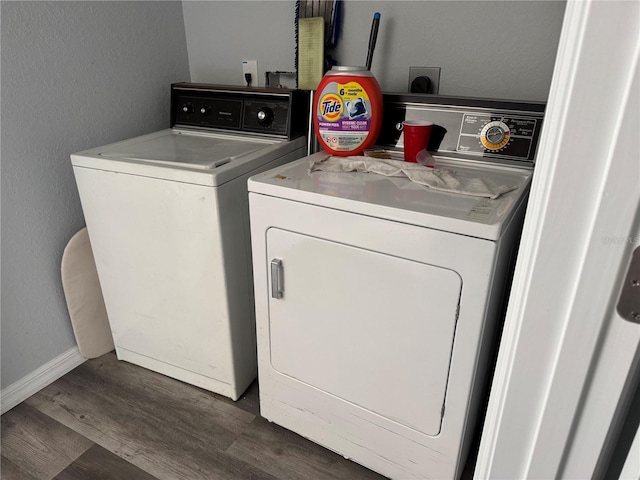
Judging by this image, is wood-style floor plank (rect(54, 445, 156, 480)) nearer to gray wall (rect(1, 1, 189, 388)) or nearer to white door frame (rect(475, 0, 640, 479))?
gray wall (rect(1, 1, 189, 388))

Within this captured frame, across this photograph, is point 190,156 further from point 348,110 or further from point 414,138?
point 414,138

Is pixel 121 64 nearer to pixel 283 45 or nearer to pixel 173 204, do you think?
pixel 283 45

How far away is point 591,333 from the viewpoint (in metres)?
0.49

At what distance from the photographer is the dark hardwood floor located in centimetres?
139

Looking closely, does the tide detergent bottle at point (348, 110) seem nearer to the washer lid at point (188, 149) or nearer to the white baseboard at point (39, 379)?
the washer lid at point (188, 149)

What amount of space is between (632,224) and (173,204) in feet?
4.03

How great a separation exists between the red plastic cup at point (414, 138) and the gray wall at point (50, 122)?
1.17 meters

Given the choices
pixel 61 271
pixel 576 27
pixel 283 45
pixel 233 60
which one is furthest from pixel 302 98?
pixel 576 27

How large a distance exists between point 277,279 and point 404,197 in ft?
1.43

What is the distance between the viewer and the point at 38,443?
1.49 metres

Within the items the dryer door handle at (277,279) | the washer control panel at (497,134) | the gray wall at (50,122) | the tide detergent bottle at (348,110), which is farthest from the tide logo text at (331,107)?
the gray wall at (50,122)

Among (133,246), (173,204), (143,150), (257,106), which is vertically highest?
(257,106)

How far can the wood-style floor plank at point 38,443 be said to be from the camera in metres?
1.41

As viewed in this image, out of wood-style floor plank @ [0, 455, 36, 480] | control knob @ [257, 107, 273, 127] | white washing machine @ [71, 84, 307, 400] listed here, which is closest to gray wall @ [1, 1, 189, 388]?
white washing machine @ [71, 84, 307, 400]
